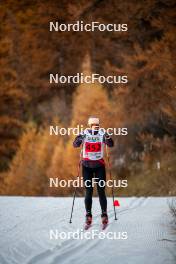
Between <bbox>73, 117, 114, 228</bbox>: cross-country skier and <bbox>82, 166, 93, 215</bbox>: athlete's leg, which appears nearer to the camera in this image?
<bbox>73, 117, 114, 228</bbox>: cross-country skier

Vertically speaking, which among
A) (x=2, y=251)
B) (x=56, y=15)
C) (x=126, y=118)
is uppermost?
(x=56, y=15)

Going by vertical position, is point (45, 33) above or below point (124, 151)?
above

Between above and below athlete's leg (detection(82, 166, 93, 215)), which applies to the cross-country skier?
above

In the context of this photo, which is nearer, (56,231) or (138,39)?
(56,231)

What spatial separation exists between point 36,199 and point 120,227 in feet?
16.3

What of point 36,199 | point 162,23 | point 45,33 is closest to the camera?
point 36,199

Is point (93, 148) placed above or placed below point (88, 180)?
above

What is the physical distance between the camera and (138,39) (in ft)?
73.4

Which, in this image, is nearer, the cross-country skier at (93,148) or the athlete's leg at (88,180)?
the cross-country skier at (93,148)

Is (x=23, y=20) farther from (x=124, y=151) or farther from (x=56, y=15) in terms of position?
(x=124, y=151)

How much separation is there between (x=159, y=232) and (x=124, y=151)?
16.9 m

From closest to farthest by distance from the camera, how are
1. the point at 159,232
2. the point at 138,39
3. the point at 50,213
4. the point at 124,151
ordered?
the point at 159,232 → the point at 50,213 → the point at 138,39 → the point at 124,151

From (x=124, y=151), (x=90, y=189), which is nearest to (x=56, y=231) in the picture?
(x=90, y=189)

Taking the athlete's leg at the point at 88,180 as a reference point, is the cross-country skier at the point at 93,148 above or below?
above
